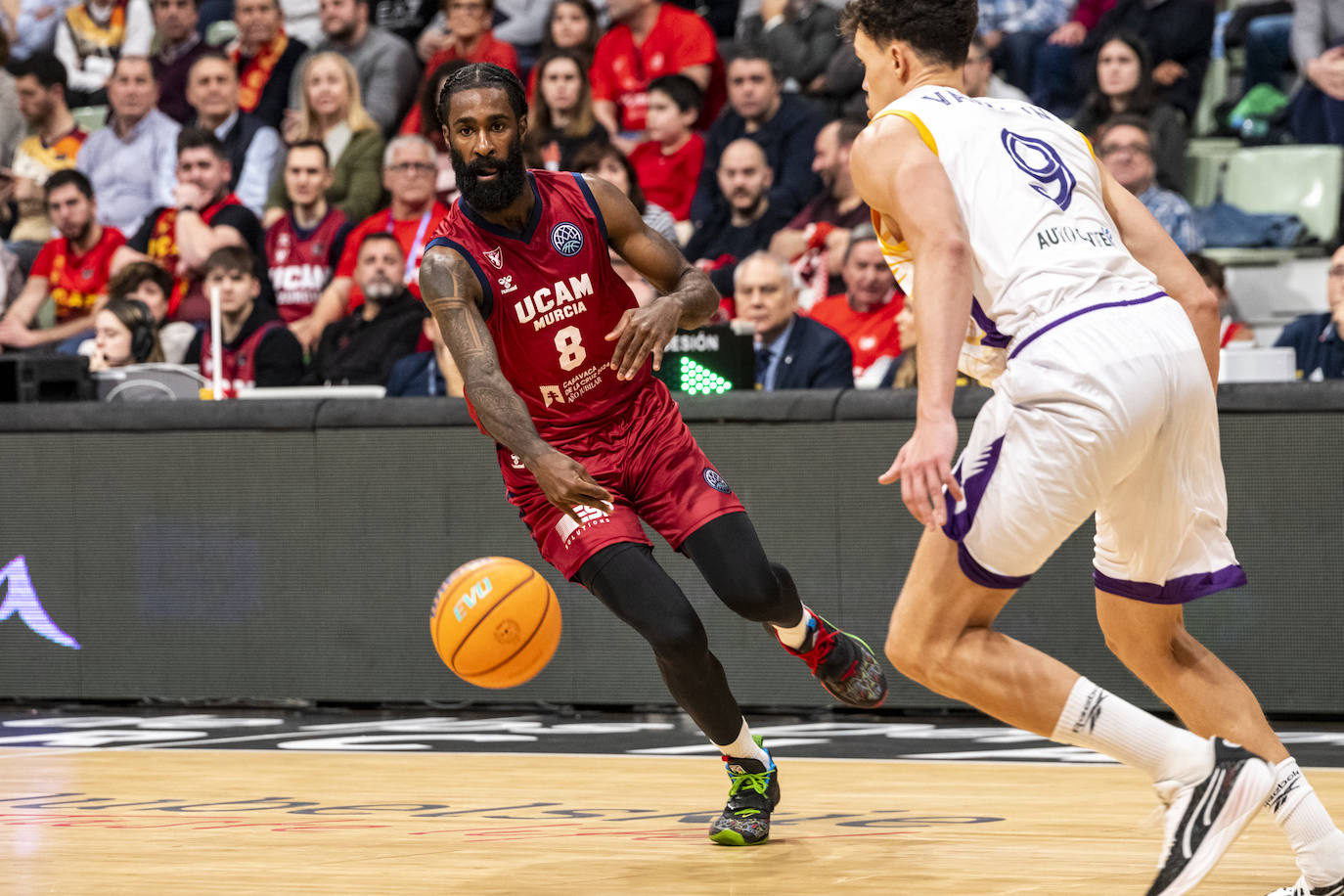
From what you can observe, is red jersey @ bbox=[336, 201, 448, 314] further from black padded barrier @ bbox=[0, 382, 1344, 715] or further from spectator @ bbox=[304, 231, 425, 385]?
black padded barrier @ bbox=[0, 382, 1344, 715]

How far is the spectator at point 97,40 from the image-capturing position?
14.2 meters

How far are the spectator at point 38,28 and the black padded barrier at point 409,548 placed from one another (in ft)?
23.2

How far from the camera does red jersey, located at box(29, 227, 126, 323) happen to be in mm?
12125

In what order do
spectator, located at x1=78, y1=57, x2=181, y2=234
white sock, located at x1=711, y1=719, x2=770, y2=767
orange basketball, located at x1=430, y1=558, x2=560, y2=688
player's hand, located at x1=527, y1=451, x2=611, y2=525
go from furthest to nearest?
spectator, located at x1=78, y1=57, x2=181, y2=234 < orange basketball, located at x1=430, y1=558, x2=560, y2=688 < white sock, located at x1=711, y1=719, x2=770, y2=767 < player's hand, located at x1=527, y1=451, x2=611, y2=525

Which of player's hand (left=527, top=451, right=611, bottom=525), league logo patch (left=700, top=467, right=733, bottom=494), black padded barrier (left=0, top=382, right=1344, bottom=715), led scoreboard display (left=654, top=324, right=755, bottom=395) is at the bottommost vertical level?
black padded barrier (left=0, top=382, right=1344, bottom=715)

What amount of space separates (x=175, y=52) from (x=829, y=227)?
6.15m

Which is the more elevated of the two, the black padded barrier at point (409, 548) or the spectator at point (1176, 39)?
the spectator at point (1176, 39)

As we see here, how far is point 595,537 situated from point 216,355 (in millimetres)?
4544

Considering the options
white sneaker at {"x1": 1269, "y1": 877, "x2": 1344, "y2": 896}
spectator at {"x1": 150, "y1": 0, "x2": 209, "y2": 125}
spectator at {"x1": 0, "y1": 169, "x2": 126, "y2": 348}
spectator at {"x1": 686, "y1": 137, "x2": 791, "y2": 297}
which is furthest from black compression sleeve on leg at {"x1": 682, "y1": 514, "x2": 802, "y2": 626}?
spectator at {"x1": 150, "y1": 0, "x2": 209, "y2": 125}

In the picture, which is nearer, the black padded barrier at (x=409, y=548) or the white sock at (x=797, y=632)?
the white sock at (x=797, y=632)

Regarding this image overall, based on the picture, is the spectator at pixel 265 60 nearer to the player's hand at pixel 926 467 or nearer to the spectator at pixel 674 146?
the spectator at pixel 674 146

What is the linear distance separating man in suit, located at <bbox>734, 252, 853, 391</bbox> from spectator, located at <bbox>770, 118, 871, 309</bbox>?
47.4 inches

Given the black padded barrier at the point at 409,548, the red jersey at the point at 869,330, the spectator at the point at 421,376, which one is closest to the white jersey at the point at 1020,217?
the black padded barrier at the point at 409,548

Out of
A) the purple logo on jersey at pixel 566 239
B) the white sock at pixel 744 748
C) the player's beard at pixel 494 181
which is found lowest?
the white sock at pixel 744 748
